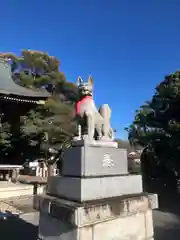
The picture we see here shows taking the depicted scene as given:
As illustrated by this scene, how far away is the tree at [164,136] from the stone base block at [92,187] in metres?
4.66

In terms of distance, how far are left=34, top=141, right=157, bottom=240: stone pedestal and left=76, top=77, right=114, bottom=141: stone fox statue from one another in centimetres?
26

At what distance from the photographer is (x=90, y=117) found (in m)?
3.08

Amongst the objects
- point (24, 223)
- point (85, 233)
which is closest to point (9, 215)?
point (24, 223)

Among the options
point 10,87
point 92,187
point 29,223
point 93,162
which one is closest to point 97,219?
point 92,187

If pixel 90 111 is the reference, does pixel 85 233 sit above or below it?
below

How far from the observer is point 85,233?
2391 mm

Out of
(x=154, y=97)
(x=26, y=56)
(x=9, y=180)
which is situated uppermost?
(x=26, y=56)

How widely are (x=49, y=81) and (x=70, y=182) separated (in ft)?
65.0

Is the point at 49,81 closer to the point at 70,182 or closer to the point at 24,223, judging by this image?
the point at 24,223

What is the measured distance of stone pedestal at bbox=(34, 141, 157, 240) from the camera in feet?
7.96

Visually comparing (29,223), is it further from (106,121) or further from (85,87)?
(85,87)

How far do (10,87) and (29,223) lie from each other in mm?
7986

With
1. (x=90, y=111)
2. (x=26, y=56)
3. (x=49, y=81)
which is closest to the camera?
(x=90, y=111)

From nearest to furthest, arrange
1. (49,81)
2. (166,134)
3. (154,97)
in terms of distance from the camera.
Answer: (166,134) < (154,97) < (49,81)
